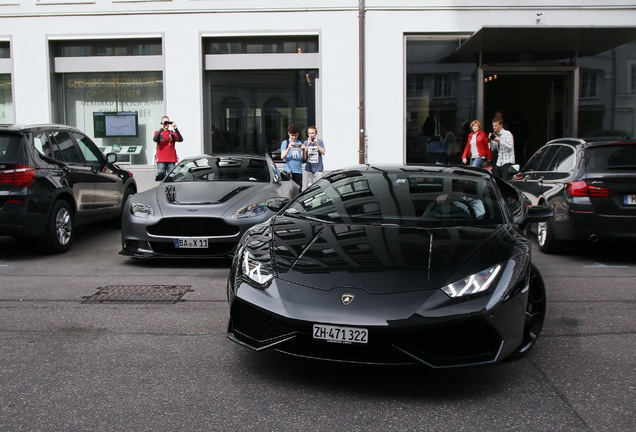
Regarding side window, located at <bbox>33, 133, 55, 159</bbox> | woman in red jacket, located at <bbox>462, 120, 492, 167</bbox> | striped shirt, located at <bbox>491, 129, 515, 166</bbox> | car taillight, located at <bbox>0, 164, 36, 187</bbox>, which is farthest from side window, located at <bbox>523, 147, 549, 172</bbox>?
car taillight, located at <bbox>0, 164, 36, 187</bbox>

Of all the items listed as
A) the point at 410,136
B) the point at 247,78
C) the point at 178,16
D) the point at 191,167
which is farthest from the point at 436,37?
the point at 191,167

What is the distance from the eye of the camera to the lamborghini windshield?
5125mm

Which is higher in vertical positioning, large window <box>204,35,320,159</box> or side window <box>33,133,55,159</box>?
large window <box>204,35,320,159</box>

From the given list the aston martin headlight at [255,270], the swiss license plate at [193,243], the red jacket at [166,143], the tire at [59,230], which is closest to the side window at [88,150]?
the tire at [59,230]

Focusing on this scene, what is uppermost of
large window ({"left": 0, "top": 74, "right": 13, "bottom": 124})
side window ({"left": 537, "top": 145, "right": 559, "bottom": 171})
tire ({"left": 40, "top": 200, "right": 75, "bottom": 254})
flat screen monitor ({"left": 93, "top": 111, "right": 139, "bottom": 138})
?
large window ({"left": 0, "top": 74, "right": 13, "bottom": 124})

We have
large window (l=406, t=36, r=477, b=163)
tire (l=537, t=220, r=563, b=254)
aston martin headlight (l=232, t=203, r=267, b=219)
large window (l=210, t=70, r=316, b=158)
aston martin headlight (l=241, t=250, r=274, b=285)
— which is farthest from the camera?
large window (l=210, t=70, r=316, b=158)

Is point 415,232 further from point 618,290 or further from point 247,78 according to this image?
→ point 247,78

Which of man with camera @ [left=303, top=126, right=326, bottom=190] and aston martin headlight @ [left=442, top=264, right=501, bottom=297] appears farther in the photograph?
man with camera @ [left=303, top=126, right=326, bottom=190]

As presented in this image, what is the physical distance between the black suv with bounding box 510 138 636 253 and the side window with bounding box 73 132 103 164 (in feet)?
21.1

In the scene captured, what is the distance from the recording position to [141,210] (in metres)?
8.10

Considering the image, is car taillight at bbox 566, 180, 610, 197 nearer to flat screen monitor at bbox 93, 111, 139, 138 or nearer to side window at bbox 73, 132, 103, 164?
side window at bbox 73, 132, 103, 164

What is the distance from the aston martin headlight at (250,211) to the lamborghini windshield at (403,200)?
2200 millimetres

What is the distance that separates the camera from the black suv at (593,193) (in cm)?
814

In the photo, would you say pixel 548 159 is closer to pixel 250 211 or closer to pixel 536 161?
pixel 536 161
